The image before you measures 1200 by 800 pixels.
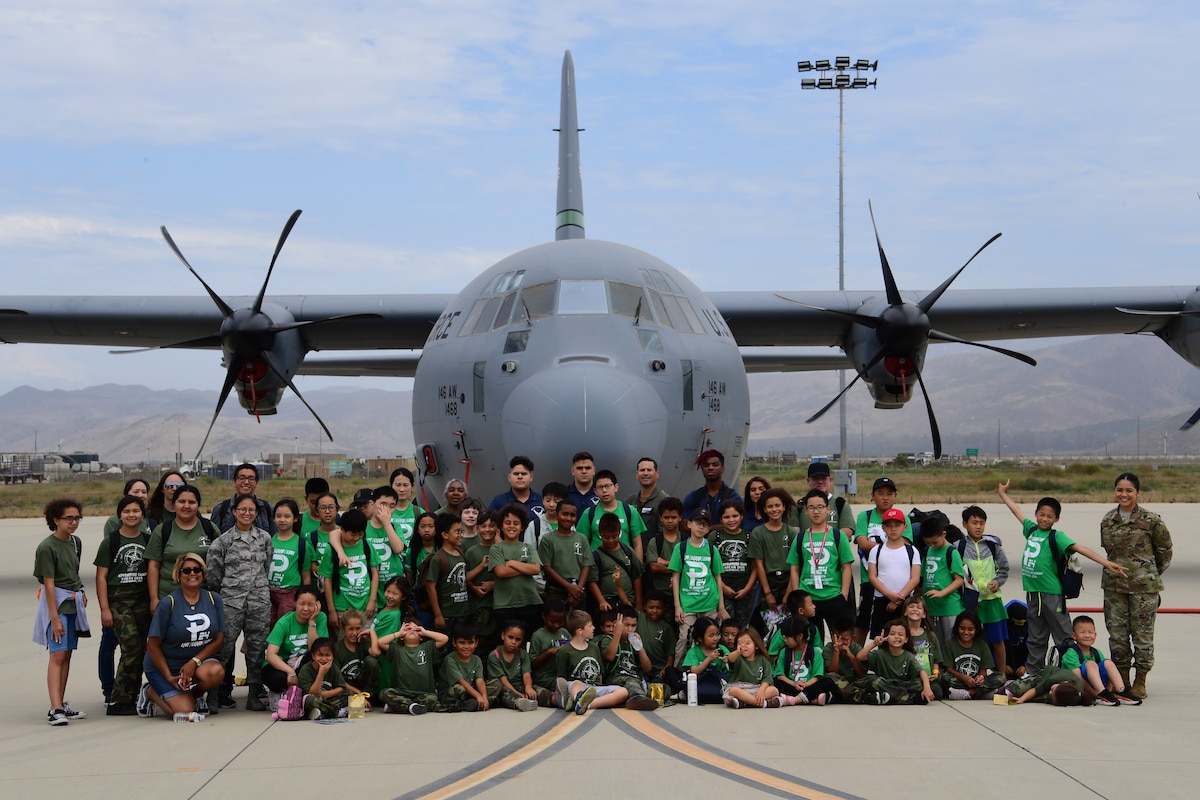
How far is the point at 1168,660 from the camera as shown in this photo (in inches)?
371

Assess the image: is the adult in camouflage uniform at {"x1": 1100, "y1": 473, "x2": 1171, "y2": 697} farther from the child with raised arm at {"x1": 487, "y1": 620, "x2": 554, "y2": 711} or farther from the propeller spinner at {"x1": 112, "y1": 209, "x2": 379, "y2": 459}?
the propeller spinner at {"x1": 112, "y1": 209, "x2": 379, "y2": 459}

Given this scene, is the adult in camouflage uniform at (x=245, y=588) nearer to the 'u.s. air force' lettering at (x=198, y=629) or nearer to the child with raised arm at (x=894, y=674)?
the 'u.s. air force' lettering at (x=198, y=629)

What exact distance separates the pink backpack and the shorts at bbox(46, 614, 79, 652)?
142cm

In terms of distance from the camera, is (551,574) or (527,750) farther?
(551,574)

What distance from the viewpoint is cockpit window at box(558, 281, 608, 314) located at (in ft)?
31.8

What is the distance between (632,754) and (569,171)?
1170 centimetres

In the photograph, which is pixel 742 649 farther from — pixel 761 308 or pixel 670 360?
pixel 761 308

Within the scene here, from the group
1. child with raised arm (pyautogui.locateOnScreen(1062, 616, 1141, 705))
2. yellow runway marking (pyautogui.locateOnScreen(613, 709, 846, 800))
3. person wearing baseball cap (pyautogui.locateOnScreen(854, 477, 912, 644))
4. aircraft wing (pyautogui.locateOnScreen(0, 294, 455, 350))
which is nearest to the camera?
yellow runway marking (pyautogui.locateOnScreen(613, 709, 846, 800))

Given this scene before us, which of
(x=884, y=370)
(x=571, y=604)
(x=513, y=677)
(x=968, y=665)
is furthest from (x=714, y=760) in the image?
(x=884, y=370)

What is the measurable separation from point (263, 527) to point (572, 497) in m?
2.38

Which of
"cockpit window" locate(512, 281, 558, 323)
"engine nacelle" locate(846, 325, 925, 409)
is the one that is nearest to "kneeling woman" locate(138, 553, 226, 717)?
"cockpit window" locate(512, 281, 558, 323)

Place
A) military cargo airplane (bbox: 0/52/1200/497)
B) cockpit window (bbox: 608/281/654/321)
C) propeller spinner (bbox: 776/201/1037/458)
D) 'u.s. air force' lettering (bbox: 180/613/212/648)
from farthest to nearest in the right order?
propeller spinner (bbox: 776/201/1037/458)
cockpit window (bbox: 608/281/654/321)
military cargo airplane (bbox: 0/52/1200/497)
'u.s. air force' lettering (bbox: 180/613/212/648)

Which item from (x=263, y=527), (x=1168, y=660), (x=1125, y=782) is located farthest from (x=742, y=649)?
(x=1168, y=660)

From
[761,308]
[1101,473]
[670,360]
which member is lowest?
[1101,473]
